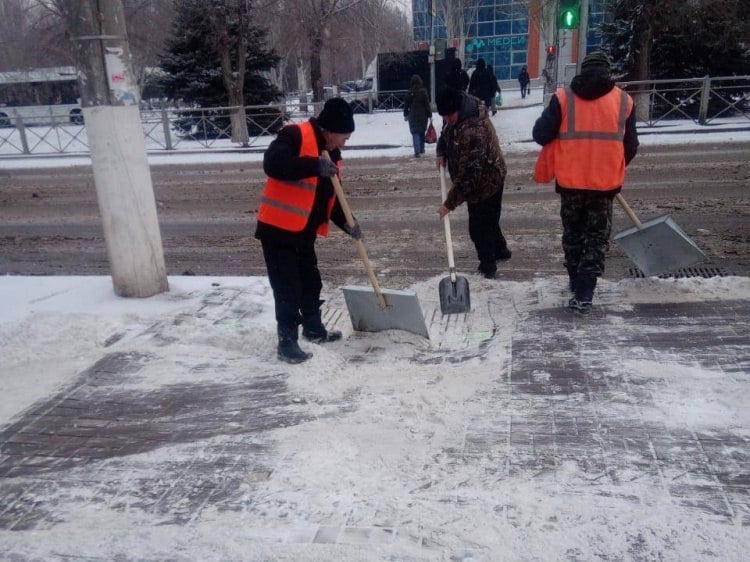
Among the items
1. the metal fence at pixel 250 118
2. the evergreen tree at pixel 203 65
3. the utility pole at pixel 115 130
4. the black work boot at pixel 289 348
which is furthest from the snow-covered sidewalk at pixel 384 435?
the evergreen tree at pixel 203 65

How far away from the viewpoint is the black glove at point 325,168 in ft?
12.1

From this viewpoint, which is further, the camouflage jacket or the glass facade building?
the glass facade building

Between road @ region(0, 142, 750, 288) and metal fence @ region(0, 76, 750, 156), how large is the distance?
14.2ft

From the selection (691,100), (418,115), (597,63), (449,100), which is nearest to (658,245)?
(597,63)

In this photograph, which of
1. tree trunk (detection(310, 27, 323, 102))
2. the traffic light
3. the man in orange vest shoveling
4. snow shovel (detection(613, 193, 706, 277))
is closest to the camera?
the man in orange vest shoveling

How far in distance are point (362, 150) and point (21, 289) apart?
41.7 feet

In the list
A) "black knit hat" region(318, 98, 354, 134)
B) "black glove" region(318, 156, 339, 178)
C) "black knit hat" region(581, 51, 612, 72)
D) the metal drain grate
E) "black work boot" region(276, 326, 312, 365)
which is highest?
"black knit hat" region(581, 51, 612, 72)

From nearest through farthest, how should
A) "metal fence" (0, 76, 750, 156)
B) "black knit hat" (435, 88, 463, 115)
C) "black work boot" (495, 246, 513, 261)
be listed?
"black knit hat" (435, 88, 463, 115)
"black work boot" (495, 246, 513, 261)
"metal fence" (0, 76, 750, 156)

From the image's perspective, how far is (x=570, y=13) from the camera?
1403cm

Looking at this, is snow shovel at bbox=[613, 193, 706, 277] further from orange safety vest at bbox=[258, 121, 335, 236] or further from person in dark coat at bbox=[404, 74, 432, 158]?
person in dark coat at bbox=[404, 74, 432, 158]

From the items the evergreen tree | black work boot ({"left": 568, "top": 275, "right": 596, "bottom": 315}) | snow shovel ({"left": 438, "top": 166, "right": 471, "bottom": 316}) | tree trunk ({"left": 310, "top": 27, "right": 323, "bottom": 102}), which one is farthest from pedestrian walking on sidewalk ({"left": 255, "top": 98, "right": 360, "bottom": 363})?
tree trunk ({"left": 310, "top": 27, "right": 323, "bottom": 102})

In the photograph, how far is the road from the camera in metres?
6.52

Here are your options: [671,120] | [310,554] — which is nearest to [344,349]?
[310,554]

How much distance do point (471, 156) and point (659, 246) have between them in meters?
1.62
